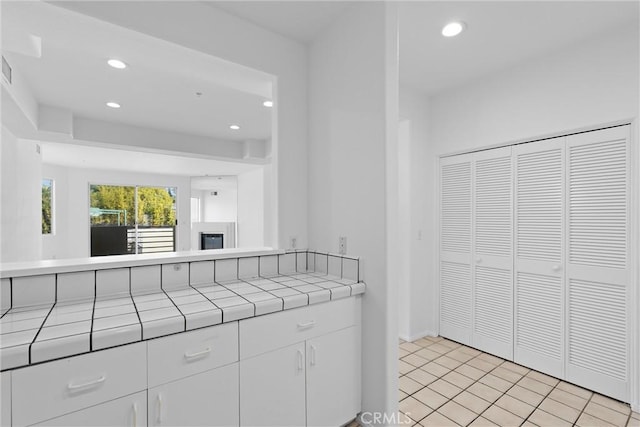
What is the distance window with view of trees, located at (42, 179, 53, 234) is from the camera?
16.3ft

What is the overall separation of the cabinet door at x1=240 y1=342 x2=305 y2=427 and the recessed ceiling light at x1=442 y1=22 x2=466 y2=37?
84.2 inches

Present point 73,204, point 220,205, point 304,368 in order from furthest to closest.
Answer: point 220,205 < point 73,204 < point 304,368

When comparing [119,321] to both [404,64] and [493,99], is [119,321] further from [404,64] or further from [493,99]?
[493,99]

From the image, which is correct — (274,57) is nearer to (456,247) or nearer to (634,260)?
(456,247)

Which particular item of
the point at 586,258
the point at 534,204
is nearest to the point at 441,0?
the point at 534,204

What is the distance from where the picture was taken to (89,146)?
12.2 ft

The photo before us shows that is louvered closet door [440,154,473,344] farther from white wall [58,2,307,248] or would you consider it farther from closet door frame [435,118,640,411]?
white wall [58,2,307,248]

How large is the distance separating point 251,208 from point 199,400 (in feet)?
15.8

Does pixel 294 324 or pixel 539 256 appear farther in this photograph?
pixel 539 256

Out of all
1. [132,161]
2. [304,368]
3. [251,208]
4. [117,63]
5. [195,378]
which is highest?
[117,63]

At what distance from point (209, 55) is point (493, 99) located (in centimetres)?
230

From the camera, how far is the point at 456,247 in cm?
293

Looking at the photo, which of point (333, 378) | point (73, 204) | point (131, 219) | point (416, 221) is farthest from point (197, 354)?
point (131, 219)

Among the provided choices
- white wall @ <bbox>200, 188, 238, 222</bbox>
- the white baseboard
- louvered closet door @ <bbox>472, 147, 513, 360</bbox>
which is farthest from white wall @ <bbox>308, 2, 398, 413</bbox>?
white wall @ <bbox>200, 188, 238, 222</bbox>
